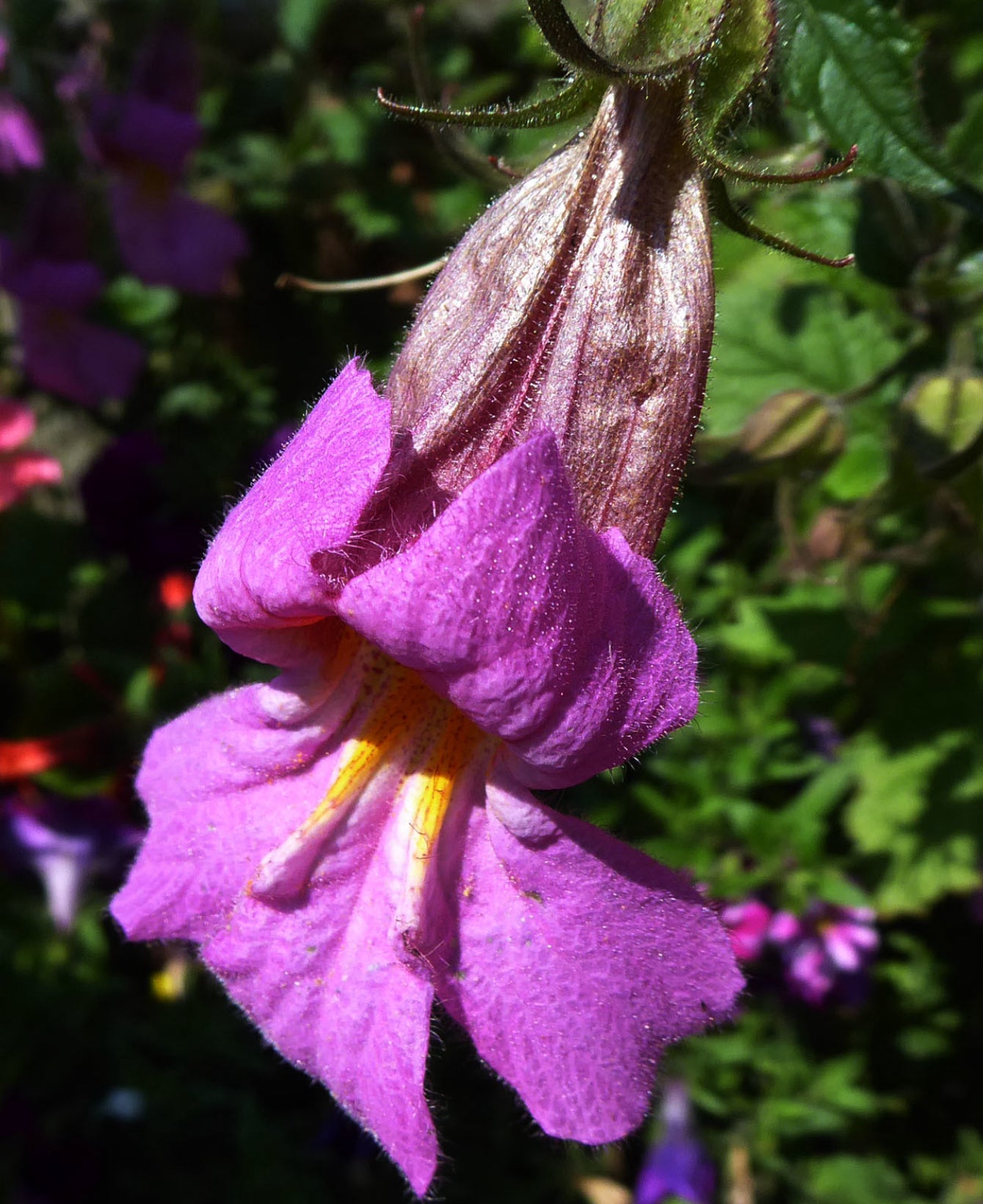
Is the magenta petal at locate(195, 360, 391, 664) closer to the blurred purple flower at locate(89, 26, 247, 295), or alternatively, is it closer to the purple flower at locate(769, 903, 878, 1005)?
the purple flower at locate(769, 903, 878, 1005)

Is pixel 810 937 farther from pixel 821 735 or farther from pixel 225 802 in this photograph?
Result: pixel 225 802

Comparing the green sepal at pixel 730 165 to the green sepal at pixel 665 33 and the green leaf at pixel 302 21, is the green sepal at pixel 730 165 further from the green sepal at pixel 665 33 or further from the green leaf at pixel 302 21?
the green leaf at pixel 302 21

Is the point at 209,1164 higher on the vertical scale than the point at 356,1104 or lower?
lower

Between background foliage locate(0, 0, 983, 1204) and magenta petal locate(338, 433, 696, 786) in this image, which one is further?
background foliage locate(0, 0, 983, 1204)

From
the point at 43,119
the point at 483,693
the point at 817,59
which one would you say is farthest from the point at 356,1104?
the point at 43,119

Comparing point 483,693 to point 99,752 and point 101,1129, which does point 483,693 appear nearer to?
point 99,752

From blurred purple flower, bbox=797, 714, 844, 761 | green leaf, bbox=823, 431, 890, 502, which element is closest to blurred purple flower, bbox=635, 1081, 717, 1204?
blurred purple flower, bbox=797, 714, 844, 761
